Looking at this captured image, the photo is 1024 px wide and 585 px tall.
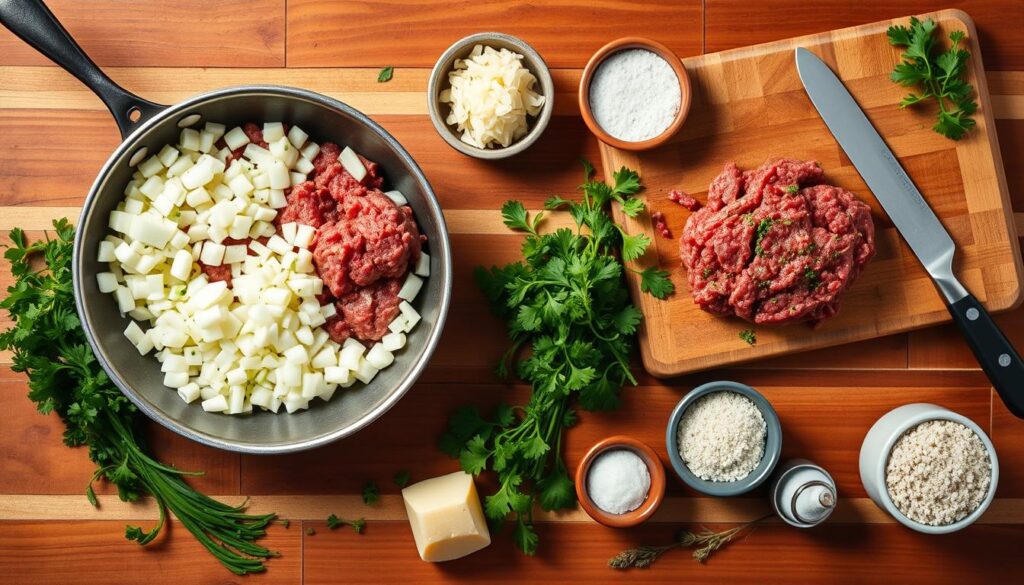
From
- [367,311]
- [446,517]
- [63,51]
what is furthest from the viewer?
[446,517]

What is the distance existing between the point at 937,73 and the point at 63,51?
2408mm

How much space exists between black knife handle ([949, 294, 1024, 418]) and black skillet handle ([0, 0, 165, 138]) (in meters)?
2.29

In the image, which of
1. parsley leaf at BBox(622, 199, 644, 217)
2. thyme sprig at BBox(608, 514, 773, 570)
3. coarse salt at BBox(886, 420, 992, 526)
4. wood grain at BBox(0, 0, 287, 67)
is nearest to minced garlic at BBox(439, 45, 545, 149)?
parsley leaf at BBox(622, 199, 644, 217)

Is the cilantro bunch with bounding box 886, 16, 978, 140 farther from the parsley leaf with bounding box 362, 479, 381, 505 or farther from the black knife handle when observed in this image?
the parsley leaf with bounding box 362, 479, 381, 505

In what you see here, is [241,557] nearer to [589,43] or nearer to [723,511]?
[723,511]

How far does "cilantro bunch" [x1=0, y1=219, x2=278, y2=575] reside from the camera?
2170 millimetres

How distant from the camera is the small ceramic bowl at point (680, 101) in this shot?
86.9 inches

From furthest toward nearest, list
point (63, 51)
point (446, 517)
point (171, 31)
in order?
point (171, 31) → point (446, 517) → point (63, 51)

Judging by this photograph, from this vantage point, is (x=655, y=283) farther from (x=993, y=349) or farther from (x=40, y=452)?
(x=40, y=452)

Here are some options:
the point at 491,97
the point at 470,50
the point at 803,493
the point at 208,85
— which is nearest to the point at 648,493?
the point at 803,493

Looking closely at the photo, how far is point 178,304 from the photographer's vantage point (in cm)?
210

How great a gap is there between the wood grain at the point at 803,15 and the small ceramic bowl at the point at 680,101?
26 cm

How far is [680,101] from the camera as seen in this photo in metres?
2.23

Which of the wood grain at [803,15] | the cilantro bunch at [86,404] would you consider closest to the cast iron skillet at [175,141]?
the cilantro bunch at [86,404]
